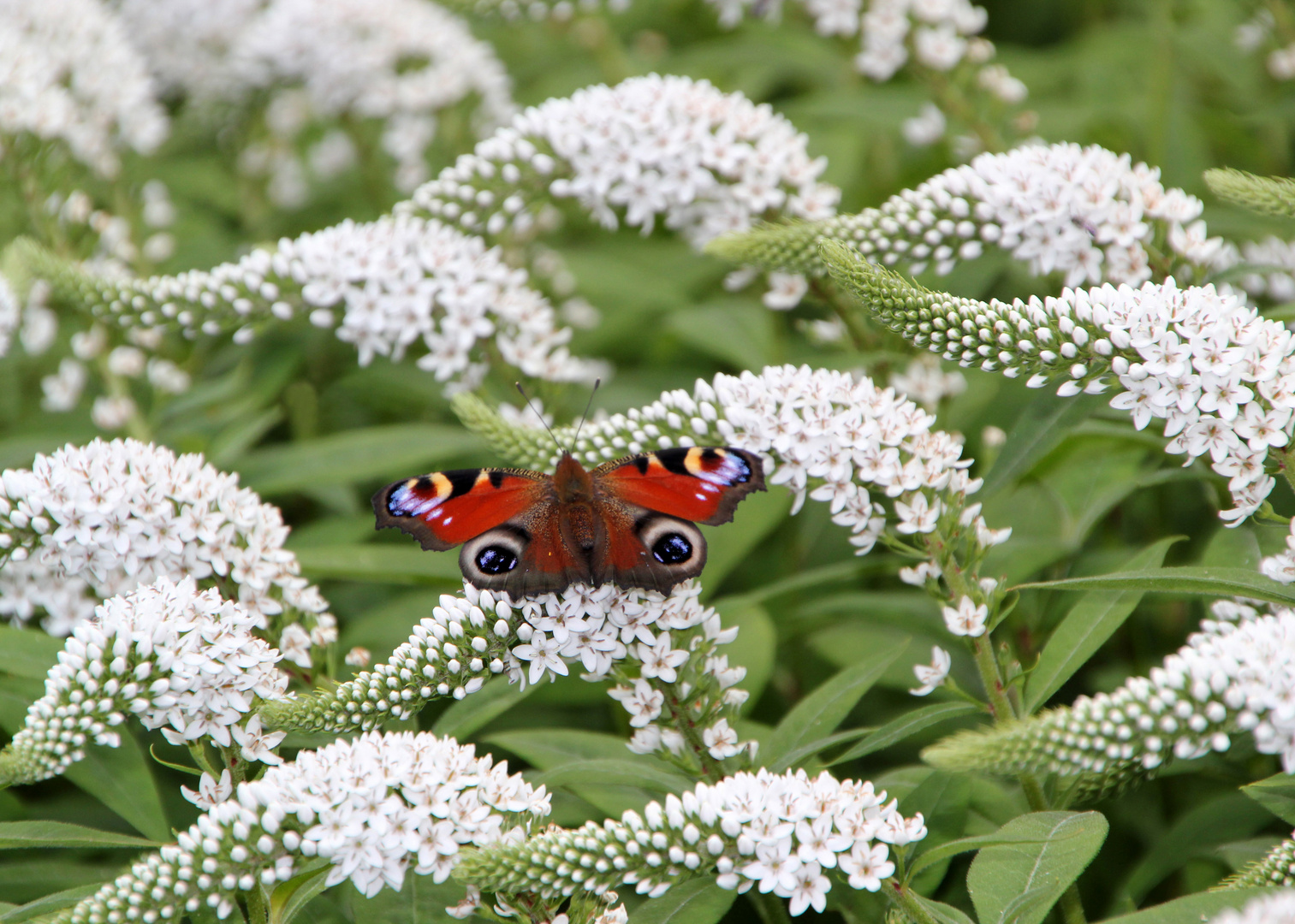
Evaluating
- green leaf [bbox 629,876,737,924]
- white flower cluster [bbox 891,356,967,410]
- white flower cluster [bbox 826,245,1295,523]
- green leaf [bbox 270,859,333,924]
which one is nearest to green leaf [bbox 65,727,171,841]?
green leaf [bbox 270,859,333,924]

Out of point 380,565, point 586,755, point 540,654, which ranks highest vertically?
point 540,654

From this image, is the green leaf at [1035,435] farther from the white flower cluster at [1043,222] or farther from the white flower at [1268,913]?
the white flower at [1268,913]

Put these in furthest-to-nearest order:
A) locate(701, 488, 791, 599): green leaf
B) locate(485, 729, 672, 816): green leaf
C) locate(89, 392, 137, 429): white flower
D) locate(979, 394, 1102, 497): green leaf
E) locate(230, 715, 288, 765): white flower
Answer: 1. locate(89, 392, 137, 429): white flower
2. locate(701, 488, 791, 599): green leaf
3. locate(485, 729, 672, 816): green leaf
4. locate(979, 394, 1102, 497): green leaf
5. locate(230, 715, 288, 765): white flower

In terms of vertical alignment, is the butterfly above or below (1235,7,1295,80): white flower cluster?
below

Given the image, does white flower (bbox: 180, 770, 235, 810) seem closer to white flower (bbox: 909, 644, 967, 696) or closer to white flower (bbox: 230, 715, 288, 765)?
white flower (bbox: 230, 715, 288, 765)

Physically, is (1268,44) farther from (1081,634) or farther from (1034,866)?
(1034,866)

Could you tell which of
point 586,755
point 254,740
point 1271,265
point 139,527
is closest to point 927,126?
point 1271,265

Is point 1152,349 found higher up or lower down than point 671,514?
higher up

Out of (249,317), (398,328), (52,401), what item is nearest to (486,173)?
(398,328)
